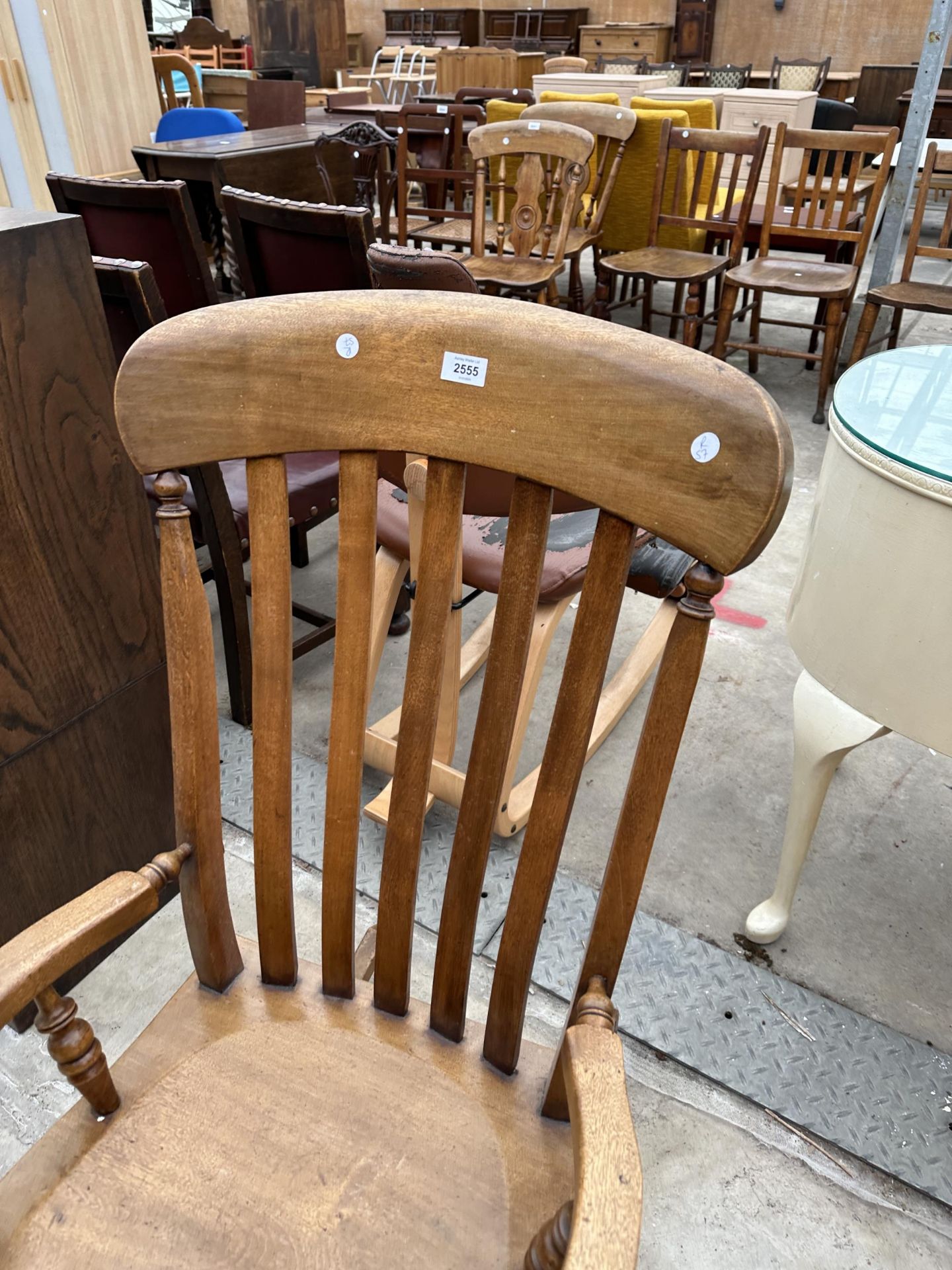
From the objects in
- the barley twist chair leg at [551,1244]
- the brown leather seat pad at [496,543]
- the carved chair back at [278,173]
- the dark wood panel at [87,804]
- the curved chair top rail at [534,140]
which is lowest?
the dark wood panel at [87,804]

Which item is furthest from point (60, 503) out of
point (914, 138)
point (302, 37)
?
point (302, 37)

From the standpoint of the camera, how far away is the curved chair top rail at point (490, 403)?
0.53 metres

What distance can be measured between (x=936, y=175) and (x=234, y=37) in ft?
34.5

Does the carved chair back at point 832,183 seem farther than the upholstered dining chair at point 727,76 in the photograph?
No

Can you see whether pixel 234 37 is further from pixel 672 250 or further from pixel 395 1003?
pixel 395 1003

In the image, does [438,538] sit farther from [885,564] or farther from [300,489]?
[300,489]

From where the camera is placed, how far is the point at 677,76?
8.33 meters

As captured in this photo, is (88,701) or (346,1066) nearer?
(346,1066)

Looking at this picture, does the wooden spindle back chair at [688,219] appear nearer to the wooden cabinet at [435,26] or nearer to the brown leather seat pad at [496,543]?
the brown leather seat pad at [496,543]

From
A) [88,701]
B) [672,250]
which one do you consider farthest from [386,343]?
[672,250]

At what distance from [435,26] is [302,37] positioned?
2.11m

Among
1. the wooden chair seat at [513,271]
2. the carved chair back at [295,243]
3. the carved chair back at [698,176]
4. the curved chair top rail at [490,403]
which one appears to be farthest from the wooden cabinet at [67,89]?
the curved chair top rail at [490,403]

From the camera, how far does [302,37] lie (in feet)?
33.4

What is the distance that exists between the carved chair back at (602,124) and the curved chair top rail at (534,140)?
54cm
